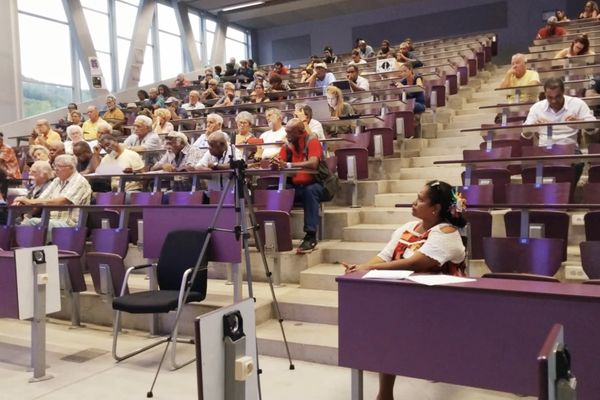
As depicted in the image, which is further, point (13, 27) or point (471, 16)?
point (471, 16)

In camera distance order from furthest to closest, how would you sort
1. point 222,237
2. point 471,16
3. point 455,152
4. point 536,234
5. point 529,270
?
1. point 471,16
2. point 455,152
3. point 222,237
4. point 536,234
5. point 529,270

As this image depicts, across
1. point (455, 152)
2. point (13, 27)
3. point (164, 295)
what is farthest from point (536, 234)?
point (13, 27)

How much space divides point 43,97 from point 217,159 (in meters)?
8.15

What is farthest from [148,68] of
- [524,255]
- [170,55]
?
[524,255]

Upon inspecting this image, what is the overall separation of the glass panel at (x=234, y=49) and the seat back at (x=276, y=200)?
14189mm

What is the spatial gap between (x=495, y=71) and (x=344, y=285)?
959cm

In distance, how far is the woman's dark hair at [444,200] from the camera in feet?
8.00

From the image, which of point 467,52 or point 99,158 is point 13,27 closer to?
point 99,158

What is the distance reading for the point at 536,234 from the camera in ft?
10.1

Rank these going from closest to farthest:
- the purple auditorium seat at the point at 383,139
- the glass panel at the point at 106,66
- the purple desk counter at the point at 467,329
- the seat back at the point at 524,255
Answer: the purple desk counter at the point at 467,329 → the seat back at the point at 524,255 → the purple auditorium seat at the point at 383,139 → the glass panel at the point at 106,66

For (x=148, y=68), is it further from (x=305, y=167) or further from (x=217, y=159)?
(x=305, y=167)

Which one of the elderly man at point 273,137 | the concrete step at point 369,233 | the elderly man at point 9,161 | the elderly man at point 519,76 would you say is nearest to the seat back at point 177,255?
the concrete step at point 369,233

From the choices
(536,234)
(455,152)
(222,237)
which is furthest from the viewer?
(455,152)

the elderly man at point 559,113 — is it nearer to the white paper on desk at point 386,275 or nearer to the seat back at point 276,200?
the seat back at point 276,200
